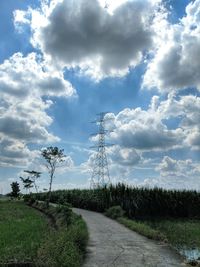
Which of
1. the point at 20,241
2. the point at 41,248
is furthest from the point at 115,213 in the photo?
the point at 41,248

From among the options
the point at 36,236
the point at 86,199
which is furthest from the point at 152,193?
the point at 36,236

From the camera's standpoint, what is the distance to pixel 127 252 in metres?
13.2

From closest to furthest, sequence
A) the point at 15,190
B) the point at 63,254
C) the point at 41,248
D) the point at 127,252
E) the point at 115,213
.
Result: the point at 63,254 → the point at 41,248 → the point at 127,252 → the point at 115,213 → the point at 15,190

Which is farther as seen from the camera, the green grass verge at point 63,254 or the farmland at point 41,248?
the farmland at point 41,248

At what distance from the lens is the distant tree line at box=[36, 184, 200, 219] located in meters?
33.6

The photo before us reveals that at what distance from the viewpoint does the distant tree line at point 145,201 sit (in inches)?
1321

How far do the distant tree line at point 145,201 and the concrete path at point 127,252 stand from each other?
15985 mm

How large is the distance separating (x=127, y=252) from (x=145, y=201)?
71.2ft

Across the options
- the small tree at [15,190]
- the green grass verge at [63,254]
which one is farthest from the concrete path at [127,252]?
the small tree at [15,190]

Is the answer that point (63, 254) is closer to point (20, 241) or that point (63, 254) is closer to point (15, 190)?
point (20, 241)

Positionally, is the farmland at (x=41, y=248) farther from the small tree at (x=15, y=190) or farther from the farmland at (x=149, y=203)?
the small tree at (x=15, y=190)

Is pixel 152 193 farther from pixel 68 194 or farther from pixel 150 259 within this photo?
pixel 150 259

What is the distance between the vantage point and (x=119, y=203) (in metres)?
33.3

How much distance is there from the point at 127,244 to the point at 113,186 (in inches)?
809
